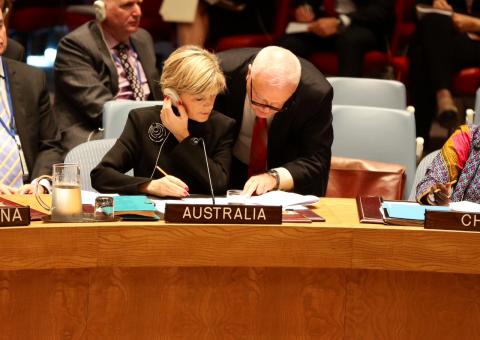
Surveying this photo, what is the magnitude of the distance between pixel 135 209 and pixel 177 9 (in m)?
3.78

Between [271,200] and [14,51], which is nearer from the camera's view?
[271,200]

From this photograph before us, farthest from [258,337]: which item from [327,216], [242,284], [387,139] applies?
[387,139]

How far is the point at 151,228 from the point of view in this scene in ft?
8.13

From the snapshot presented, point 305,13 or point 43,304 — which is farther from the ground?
point 305,13

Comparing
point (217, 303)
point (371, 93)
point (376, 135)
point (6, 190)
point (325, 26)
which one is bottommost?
point (217, 303)

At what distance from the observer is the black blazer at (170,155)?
10.1ft

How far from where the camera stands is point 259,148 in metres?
3.40

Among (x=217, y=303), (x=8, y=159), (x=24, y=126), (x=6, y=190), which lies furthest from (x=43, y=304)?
(x=24, y=126)

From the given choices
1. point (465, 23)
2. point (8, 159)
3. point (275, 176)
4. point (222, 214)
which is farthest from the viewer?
point (465, 23)

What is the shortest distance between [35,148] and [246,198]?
1355mm

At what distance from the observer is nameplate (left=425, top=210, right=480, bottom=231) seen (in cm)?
255

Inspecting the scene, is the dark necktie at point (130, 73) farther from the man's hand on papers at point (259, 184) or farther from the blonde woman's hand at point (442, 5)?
the blonde woman's hand at point (442, 5)

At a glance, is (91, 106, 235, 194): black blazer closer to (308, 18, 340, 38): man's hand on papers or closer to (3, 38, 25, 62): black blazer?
(3, 38, 25, 62): black blazer

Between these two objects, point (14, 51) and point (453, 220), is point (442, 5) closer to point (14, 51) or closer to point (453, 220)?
point (14, 51)
